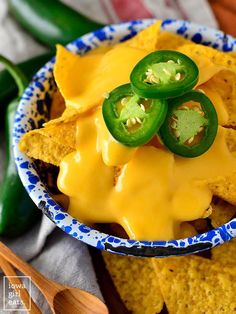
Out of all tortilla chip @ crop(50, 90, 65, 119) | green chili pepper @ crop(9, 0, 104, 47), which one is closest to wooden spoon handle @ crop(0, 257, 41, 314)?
tortilla chip @ crop(50, 90, 65, 119)

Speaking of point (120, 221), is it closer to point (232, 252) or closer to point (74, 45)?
point (232, 252)

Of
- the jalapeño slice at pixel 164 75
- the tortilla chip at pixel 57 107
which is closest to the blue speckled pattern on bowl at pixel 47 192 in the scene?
the tortilla chip at pixel 57 107

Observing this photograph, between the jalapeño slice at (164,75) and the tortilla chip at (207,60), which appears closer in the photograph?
the jalapeño slice at (164,75)

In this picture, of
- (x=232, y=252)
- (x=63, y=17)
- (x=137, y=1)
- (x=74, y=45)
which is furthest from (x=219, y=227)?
(x=137, y=1)

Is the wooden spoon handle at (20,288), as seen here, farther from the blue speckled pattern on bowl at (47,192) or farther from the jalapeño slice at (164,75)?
the jalapeño slice at (164,75)

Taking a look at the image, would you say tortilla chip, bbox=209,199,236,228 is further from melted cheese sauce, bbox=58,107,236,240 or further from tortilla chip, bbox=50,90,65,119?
tortilla chip, bbox=50,90,65,119

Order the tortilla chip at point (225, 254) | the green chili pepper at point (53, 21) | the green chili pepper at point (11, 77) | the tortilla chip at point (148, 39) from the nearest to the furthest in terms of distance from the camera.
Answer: the tortilla chip at point (225, 254) → the tortilla chip at point (148, 39) → the green chili pepper at point (11, 77) → the green chili pepper at point (53, 21)

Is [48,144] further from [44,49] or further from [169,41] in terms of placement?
[44,49]
